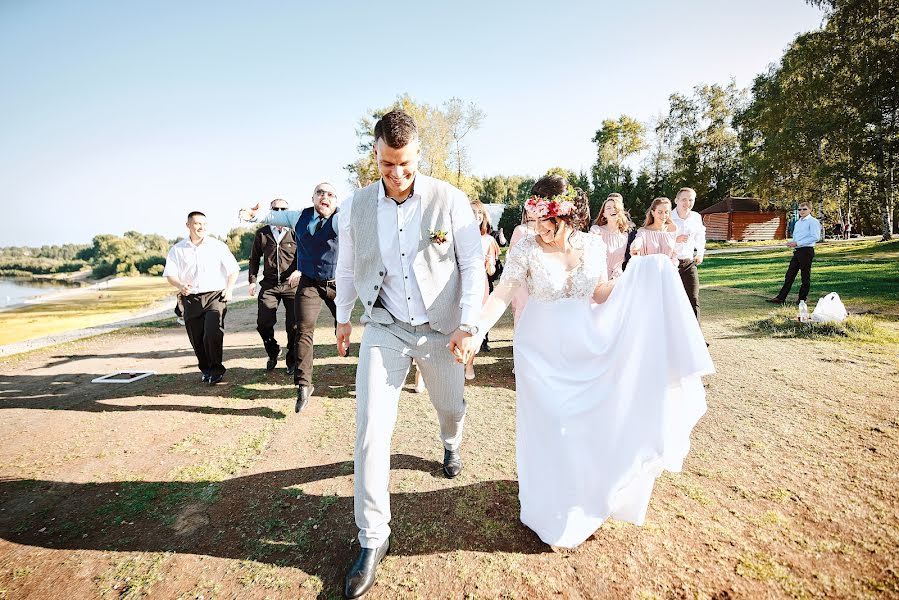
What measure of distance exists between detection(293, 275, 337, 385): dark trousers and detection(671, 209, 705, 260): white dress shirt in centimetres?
556

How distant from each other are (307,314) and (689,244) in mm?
6168

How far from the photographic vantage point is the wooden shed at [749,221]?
144 feet

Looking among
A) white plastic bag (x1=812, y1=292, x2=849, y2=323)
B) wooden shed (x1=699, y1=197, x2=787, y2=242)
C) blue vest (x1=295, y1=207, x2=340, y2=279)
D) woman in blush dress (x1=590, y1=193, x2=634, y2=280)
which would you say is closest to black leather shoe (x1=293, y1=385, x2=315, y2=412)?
blue vest (x1=295, y1=207, x2=340, y2=279)

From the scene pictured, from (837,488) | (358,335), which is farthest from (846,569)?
(358,335)

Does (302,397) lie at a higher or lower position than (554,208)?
lower

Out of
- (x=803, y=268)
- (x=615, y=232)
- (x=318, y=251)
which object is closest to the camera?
(x=318, y=251)

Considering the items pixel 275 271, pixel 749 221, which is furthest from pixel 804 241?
pixel 749 221

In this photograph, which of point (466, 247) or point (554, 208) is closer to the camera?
point (466, 247)

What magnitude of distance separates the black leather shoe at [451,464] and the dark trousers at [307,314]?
2407 millimetres

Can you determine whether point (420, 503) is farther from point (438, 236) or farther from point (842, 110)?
point (842, 110)

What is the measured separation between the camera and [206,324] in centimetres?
629

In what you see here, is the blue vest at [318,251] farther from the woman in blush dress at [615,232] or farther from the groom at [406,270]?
the woman in blush dress at [615,232]

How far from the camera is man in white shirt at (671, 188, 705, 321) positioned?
276 inches

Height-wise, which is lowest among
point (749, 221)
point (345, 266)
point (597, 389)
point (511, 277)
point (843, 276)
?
point (597, 389)
